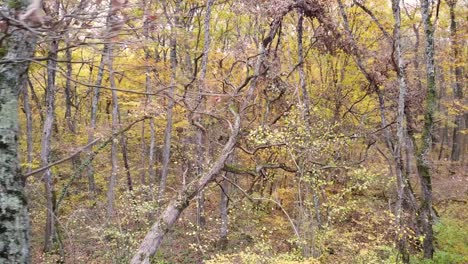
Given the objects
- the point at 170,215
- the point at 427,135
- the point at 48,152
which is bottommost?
the point at 170,215

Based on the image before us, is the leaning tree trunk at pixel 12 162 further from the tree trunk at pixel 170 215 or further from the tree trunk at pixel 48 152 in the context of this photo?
the tree trunk at pixel 48 152

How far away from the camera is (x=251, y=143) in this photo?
974cm

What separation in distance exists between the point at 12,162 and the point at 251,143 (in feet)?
24.9

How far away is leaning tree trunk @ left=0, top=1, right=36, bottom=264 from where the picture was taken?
2328mm

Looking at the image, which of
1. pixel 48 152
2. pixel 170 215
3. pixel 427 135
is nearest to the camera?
pixel 170 215

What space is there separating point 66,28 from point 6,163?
37.2 inches

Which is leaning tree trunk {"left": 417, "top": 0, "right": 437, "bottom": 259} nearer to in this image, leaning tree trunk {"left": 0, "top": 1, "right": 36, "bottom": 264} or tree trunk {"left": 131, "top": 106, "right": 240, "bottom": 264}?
tree trunk {"left": 131, "top": 106, "right": 240, "bottom": 264}

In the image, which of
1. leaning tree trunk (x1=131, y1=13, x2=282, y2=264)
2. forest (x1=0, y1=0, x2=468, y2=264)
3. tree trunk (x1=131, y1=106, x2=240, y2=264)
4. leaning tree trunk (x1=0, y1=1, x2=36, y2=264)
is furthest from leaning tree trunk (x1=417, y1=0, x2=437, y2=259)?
leaning tree trunk (x1=0, y1=1, x2=36, y2=264)

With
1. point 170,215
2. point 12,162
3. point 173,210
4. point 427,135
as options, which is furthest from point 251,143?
point 12,162

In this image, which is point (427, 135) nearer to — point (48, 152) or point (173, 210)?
point (173, 210)

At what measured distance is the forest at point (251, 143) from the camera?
2713 millimetres

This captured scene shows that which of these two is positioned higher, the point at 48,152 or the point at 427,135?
the point at 427,135

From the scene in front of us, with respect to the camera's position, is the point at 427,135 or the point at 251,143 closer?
the point at 427,135

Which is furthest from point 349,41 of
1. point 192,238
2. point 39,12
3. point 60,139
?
point 60,139
